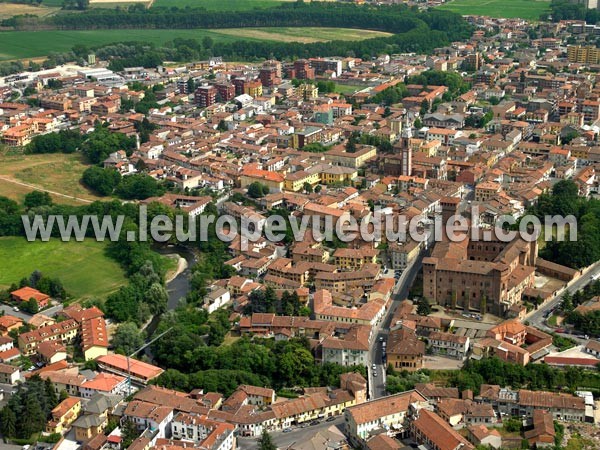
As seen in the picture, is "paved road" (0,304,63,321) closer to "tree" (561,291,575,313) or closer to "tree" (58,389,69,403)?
"tree" (58,389,69,403)

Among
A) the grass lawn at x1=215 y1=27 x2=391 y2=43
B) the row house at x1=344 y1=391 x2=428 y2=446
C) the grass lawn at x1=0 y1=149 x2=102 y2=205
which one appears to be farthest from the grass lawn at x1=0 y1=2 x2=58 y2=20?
the row house at x1=344 y1=391 x2=428 y2=446

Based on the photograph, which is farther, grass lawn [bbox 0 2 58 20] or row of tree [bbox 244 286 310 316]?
grass lawn [bbox 0 2 58 20]

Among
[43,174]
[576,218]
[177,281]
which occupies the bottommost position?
[177,281]

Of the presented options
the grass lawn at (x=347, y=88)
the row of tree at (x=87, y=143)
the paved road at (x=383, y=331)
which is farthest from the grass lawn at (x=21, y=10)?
the paved road at (x=383, y=331)

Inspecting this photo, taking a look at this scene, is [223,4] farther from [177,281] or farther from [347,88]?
[177,281]

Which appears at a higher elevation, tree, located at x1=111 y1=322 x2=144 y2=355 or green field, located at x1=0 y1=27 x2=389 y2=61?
green field, located at x1=0 y1=27 x2=389 y2=61

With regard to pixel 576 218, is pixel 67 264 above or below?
below

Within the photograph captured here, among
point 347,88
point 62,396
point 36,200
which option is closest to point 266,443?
point 62,396
